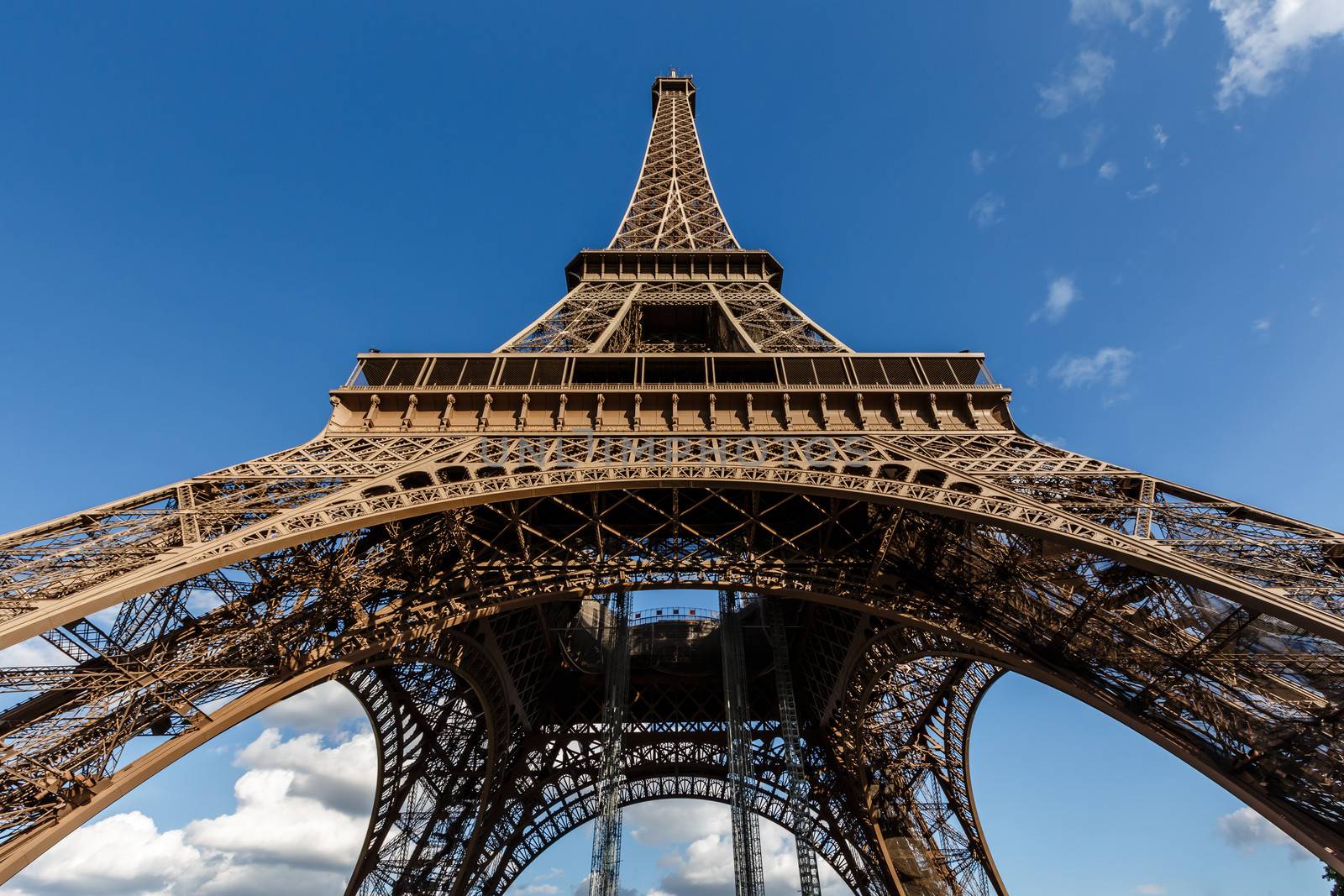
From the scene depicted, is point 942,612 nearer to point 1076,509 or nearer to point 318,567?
point 1076,509

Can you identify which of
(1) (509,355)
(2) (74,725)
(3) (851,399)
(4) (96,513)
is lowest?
(2) (74,725)

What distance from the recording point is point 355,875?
71.0 feet

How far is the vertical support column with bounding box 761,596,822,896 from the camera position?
1703cm

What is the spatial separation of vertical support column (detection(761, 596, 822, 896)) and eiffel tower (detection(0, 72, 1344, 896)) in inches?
7.3

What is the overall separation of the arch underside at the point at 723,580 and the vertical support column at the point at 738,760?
12.3ft

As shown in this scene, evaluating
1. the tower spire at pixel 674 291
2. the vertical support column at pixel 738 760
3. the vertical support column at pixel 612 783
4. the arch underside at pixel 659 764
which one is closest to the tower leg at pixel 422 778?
the arch underside at pixel 659 764

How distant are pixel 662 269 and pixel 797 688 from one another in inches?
→ 627

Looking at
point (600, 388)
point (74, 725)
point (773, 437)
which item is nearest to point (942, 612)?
point (773, 437)

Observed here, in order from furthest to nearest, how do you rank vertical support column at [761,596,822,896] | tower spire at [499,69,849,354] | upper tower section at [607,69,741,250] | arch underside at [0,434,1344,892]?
upper tower section at [607,69,741,250], tower spire at [499,69,849,354], vertical support column at [761,596,822,896], arch underside at [0,434,1344,892]

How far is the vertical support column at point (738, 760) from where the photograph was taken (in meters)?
17.6

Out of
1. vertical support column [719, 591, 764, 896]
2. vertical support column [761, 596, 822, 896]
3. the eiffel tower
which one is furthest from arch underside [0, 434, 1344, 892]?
vertical support column [719, 591, 764, 896]

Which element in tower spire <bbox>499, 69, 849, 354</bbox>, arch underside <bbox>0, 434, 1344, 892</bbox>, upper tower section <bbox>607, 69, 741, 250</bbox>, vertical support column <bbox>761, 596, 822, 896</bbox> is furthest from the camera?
upper tower section <bbox>607, 69, 741, 250</bbox>

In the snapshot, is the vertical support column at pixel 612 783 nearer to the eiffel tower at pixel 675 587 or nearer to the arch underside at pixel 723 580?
the eiffel tower at pixel 675 587

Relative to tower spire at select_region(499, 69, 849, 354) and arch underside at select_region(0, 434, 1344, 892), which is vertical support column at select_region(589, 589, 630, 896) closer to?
arch underside at select_region(0, 434, 1344, 892)
